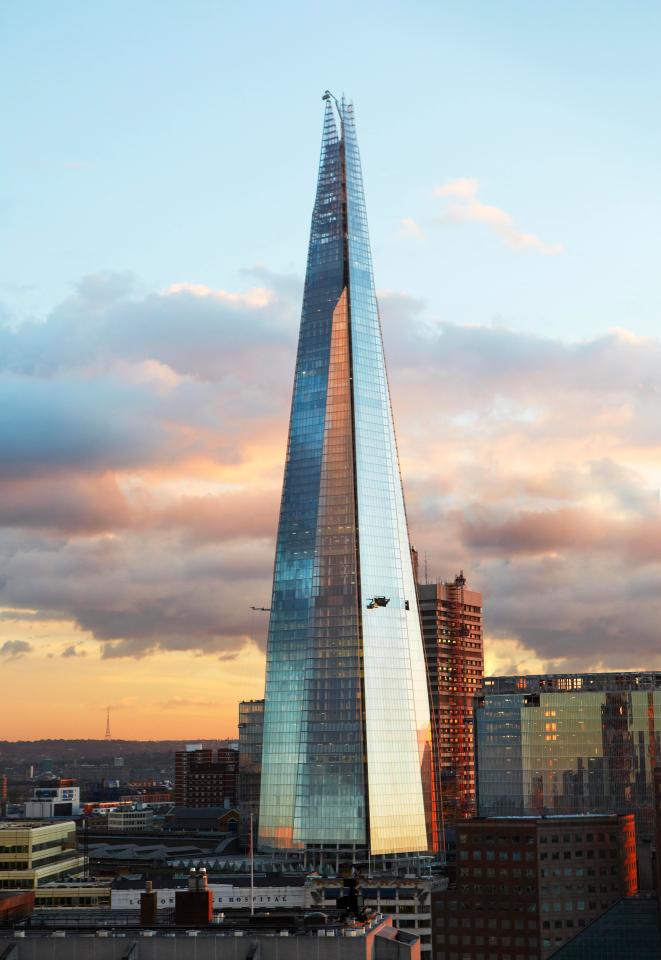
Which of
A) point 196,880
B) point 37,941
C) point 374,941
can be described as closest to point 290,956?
point 374,941

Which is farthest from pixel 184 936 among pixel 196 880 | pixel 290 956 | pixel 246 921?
pixel 196 880

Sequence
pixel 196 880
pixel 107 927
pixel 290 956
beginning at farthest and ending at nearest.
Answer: pixel 196 880
pixel 107 927
pixel 290 956

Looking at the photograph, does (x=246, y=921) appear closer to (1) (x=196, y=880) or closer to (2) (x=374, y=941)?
(1) (x=196, y=880)

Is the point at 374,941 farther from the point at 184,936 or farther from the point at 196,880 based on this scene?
the point at 196,880

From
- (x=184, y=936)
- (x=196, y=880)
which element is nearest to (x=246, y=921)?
(x=196, y=880)

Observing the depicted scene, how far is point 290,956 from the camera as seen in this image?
8438cm

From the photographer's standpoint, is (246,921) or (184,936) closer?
(184,936)

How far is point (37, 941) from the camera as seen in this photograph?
87.8 m

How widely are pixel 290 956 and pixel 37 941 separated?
16318 mm

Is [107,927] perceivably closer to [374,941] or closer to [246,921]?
[246,921]

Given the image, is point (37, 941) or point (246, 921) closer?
point (37, 941)

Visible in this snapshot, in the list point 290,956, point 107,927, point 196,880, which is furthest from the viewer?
point 196,880

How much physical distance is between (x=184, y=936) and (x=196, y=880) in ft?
78.2

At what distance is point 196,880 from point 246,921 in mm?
8934
